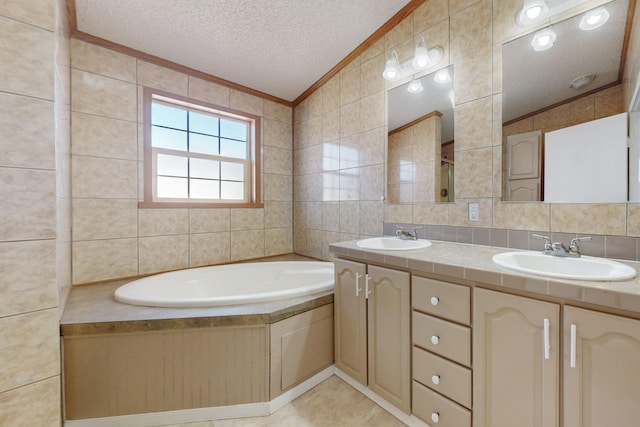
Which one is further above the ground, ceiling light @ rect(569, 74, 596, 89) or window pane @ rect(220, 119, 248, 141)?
window pane @ rect(220, 119, 248, 141)

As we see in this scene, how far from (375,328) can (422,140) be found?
1365 mm

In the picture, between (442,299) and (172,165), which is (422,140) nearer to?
(442,299)

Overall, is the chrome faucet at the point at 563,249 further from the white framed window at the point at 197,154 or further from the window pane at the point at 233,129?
the window pane at the point at 233,129

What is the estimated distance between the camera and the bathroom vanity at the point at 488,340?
2.72ft

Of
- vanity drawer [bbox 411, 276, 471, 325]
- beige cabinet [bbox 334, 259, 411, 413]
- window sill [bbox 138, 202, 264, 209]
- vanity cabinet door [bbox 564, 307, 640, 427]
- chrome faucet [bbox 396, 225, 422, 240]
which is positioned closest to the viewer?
vanity cabinet door [bbox 564, 307, 640, 427]

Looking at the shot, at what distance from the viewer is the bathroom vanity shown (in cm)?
83

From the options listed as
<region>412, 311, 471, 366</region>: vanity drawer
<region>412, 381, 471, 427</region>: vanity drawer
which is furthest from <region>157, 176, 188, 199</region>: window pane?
<region>412, 381, 471, 427</region>: vanity drawer

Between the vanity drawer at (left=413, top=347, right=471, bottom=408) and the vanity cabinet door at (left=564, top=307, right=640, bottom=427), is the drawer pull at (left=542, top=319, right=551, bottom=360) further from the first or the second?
the vanity drawer at (left=413, top=347, right=471, bottom=408)

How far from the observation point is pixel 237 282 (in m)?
2.49

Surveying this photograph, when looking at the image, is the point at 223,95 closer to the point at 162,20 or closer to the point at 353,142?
the point at 162,20

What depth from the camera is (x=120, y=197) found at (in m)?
2.11

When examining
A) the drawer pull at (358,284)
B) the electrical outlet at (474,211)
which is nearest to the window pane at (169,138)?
the drawer pull at (358,284)

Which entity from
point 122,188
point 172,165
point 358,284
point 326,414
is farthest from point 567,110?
point 122,188

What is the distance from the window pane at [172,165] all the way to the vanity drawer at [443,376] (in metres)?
2.42
